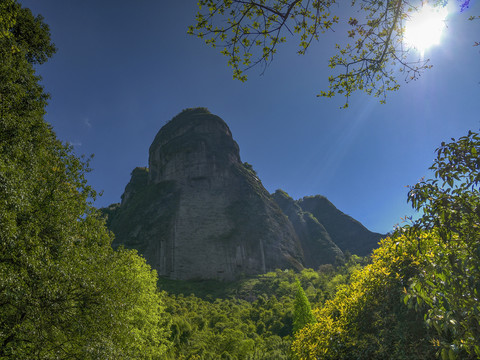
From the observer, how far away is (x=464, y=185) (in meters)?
3.78

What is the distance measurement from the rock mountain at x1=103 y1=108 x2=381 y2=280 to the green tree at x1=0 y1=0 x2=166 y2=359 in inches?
1961

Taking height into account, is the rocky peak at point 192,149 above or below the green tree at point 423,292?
above

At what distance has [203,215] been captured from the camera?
66.8 m

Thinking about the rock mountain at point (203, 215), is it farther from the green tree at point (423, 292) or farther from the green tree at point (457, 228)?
the green tree at point (457, 228)

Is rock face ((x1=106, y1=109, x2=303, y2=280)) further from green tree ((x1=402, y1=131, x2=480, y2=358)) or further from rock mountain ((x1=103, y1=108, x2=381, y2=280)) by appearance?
green tree ((x1=402, y1=131, x2=480, y2=358))

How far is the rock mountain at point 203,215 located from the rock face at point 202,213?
0.75ft

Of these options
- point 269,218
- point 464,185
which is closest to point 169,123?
point 269,218

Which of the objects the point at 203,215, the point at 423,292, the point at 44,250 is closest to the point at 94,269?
the point at 44,250

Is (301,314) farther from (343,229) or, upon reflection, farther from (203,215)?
A: (343,229)

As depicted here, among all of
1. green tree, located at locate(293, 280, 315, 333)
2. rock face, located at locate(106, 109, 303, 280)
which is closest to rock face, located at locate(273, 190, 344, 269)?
rock face, located at locate(106, 109, 303, 280)

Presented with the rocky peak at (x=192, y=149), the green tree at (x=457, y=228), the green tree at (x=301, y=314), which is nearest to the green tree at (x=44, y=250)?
the green tree at (x=457, y=228)

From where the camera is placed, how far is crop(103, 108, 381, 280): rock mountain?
6031 cm

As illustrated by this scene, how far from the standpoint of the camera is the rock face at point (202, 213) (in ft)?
198

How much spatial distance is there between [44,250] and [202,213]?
196 feet
